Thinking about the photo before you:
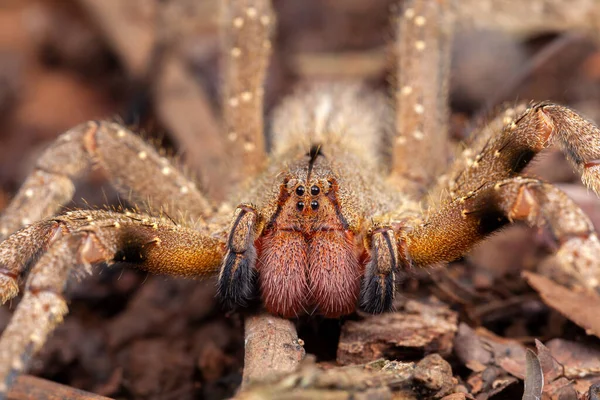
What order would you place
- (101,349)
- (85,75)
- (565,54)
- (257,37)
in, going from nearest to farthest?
(101,349) → (257,37) → (565,54) → (85,75)

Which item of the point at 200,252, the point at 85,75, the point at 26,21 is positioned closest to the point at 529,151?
the point at 200,252

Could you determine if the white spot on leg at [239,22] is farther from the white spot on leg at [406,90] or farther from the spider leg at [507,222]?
the spider leg at [507,222]

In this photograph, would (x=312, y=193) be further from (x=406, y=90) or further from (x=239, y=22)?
(x=239, y=22)

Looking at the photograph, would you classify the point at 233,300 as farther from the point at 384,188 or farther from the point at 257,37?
the point at 257,37

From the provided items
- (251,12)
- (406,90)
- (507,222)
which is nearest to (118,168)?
(251,12)

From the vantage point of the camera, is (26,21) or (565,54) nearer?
(565,54)

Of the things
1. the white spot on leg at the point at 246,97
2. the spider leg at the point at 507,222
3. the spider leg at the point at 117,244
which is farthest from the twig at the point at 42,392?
the white spot on leg at the point at 246,97
